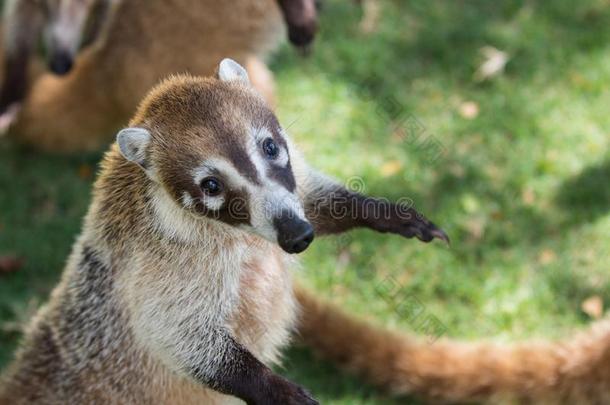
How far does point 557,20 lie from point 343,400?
3.70 metres

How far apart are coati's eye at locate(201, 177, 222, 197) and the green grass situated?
193 centimetres

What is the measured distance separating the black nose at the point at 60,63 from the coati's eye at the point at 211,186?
3.02 meters

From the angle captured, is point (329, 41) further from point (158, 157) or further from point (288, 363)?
point (158, 157)

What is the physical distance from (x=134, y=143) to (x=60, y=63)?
2761 mm

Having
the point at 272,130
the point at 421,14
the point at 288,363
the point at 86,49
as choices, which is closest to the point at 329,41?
the point at 421,14

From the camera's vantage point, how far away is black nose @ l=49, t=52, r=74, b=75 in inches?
241

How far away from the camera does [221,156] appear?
136 inches

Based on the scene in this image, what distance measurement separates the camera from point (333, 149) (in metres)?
6.43

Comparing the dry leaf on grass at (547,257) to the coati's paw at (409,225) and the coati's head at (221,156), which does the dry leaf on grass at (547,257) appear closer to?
the coati's paw at (409,225)

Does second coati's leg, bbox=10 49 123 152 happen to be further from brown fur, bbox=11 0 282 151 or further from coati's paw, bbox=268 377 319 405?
coati's paw, bbox=268 377 319 405

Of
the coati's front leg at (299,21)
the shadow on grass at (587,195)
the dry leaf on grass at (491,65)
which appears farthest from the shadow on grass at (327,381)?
the dry leaf on grass at (491,65)

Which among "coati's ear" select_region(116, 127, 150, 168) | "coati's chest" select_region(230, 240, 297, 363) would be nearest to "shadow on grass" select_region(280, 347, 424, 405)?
"coati's chest" select_region(230, 240, 297, 363)

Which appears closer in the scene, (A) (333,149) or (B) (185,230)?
(B) (185,230)

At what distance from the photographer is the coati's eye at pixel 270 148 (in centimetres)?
351
